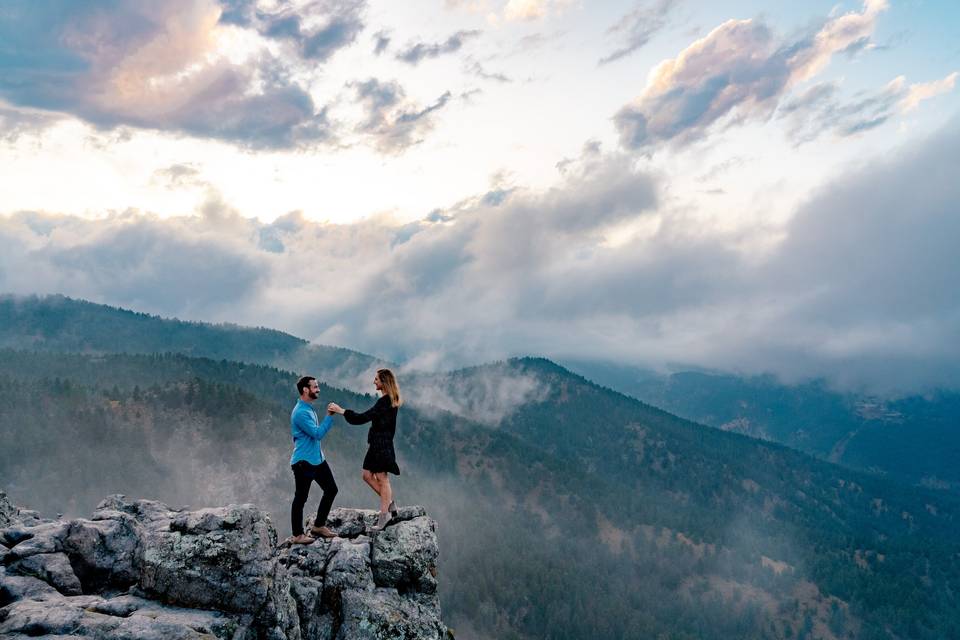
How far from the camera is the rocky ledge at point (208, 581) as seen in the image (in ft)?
43.3

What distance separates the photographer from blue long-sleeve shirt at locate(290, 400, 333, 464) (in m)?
19.3

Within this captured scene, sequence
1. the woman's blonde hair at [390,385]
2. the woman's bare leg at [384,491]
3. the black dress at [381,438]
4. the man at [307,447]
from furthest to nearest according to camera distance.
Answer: the woman's bare leg at [384,491] < the black dress at [381,438] < the woman's blonde hair at [390,385] < the man at [307,447]

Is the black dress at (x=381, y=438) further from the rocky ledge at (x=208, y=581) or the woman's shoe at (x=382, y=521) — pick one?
the rocky ledge at (x=208, y=581)

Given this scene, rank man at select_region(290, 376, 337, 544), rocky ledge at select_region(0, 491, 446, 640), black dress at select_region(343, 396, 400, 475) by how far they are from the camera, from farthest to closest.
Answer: black dress at select_region(343, 396, 400, 475)
man at select_region(290, 376, 337, 544)
rocky ledge at select_region(0, 491, 446, 640)

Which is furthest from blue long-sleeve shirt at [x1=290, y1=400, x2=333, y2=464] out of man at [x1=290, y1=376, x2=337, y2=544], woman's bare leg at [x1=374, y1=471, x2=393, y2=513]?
woman's bare leg at [x1=374, y1=471, x2=393, y2=513]

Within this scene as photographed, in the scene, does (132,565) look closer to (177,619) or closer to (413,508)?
(177,619)

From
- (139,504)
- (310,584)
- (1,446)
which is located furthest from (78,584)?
(1,446)

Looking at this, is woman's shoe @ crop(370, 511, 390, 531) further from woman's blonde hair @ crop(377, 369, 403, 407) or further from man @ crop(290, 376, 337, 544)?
woman's blonde hair @ crop(377, 369, 403, 407)

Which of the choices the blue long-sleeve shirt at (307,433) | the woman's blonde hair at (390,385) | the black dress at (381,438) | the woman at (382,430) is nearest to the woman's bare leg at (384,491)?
the woman at (382,430)

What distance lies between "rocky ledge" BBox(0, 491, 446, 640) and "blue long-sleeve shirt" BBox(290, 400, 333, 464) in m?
2.77

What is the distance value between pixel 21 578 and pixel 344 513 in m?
11.6

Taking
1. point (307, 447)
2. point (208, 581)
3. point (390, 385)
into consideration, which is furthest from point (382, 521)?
point (208, 581)

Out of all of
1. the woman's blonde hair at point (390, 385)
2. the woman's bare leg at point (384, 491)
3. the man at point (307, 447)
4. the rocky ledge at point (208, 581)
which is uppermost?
the woman's blonde hair at point (390, 385)

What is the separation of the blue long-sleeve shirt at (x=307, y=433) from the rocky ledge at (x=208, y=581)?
2.77 m
